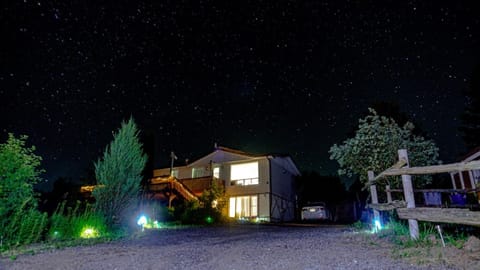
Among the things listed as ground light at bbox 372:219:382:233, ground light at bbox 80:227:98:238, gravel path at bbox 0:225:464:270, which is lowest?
gravel path at bbox 0:225:464:270

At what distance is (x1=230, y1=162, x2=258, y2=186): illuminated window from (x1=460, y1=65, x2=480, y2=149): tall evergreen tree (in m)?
22.3

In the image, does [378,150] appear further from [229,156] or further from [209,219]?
[229,156]

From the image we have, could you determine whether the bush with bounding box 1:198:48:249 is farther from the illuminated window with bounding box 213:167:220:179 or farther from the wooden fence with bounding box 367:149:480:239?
the illuminated window with bounding box 213:167:220:179

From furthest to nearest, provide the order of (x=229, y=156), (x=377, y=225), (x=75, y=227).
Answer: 1. (x=229, y=156)
2. (x=75, y=227)
3. (x=377, y=225)

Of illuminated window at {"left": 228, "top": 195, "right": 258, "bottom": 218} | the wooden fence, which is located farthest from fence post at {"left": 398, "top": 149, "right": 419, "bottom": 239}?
illuminated window at {"left": 228, "top": 195, "right": 258, "bottom": 218}

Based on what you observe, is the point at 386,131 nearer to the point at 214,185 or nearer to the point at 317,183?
the point at 214,185

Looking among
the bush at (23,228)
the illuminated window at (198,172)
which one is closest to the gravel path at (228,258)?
the bush at (23,228)

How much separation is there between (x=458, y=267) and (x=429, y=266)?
0.32m

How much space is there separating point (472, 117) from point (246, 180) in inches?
Result: 938

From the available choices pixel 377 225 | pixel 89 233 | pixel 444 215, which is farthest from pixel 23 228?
pixel 444 215

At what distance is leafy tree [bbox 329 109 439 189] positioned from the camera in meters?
11.1

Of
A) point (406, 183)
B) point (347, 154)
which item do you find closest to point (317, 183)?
point (347, 154)

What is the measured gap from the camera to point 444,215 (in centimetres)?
524

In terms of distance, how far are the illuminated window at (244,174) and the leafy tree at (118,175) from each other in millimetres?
16202
